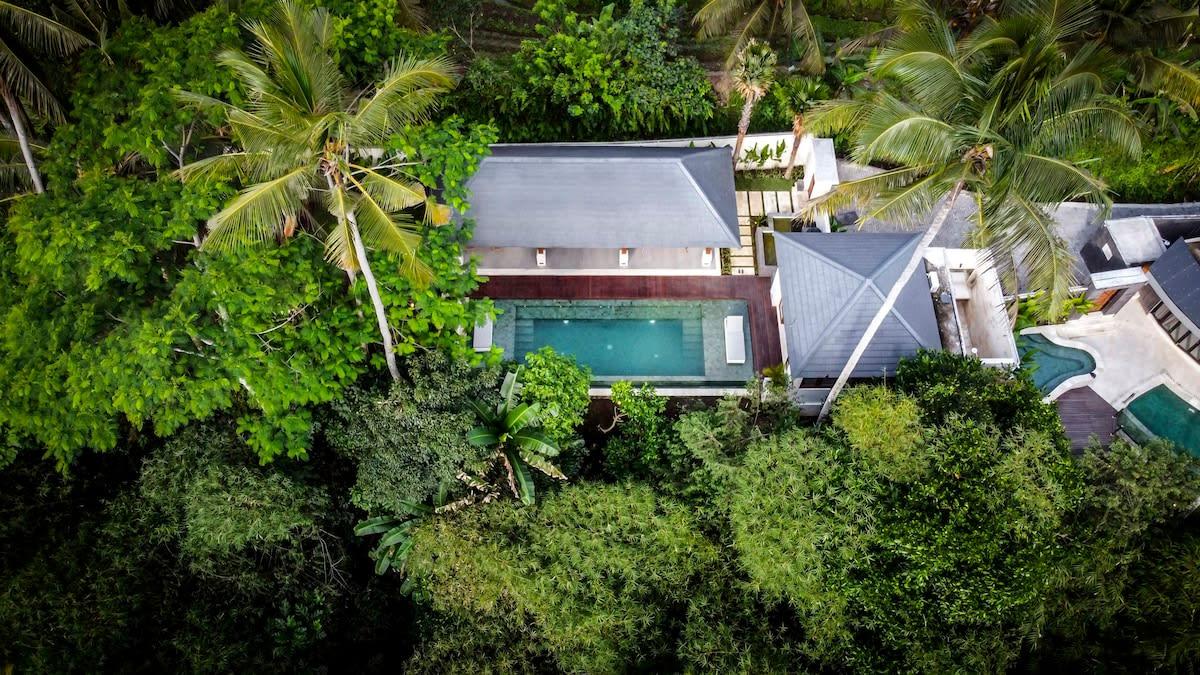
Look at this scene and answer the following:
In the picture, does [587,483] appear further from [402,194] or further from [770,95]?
[770,95]

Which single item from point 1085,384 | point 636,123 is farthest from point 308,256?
point 1085,384

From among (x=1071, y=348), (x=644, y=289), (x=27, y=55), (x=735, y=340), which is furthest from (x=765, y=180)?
(x=27, y=55)

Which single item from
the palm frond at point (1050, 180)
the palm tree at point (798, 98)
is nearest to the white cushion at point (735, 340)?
the palm tree at point (798, 98)

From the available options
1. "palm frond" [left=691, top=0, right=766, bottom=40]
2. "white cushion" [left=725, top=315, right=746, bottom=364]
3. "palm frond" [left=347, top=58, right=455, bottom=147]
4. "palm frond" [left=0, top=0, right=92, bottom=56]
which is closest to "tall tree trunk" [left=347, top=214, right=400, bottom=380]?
"palm frond" [left=347, top=58, right=455, bottom=147]

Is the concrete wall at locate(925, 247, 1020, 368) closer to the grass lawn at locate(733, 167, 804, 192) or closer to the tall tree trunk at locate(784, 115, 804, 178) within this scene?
the grass lawn at locate(733, 167, 804, 192)

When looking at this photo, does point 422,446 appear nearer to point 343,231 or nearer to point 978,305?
point 343,231

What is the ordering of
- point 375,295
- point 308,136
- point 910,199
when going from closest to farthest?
point 308,136
point 910,199
point 375,295
